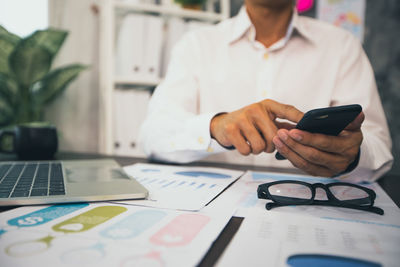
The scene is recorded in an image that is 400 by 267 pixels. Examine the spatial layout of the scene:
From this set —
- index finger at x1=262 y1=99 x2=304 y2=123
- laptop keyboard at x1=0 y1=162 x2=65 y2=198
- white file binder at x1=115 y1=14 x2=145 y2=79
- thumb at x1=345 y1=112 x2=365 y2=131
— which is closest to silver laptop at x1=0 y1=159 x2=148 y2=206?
laptop keyboard at x1=0 y1=162 x2=65 y2=198

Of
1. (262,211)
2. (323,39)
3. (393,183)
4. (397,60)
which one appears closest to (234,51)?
(323,39)

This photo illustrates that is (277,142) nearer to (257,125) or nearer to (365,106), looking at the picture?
(257,125)

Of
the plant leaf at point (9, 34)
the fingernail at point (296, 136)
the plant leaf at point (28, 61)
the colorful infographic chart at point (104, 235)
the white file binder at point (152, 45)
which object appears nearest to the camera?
the colorful infographic chart at point (104, 235)

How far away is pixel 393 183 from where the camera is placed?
0.58m

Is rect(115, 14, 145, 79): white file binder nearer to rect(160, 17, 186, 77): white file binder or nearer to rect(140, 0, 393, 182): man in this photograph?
rect(160, 17, 186, 77): white file binder

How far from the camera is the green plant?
1.25 metres

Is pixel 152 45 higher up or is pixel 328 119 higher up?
pixel 152 45

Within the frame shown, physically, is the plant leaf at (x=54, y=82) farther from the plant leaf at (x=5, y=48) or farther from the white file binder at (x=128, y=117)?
the white file binder at (x=128, y=117)

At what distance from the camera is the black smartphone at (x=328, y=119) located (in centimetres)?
39

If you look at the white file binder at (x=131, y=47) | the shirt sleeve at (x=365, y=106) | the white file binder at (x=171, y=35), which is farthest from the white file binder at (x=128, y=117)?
the shirt sleeve at (x=365, y=106)

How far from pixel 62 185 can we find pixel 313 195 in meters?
0.36

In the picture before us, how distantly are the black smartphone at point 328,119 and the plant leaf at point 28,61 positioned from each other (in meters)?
1.26

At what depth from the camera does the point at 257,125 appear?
537 mm

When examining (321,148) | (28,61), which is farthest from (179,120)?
(28,61)
